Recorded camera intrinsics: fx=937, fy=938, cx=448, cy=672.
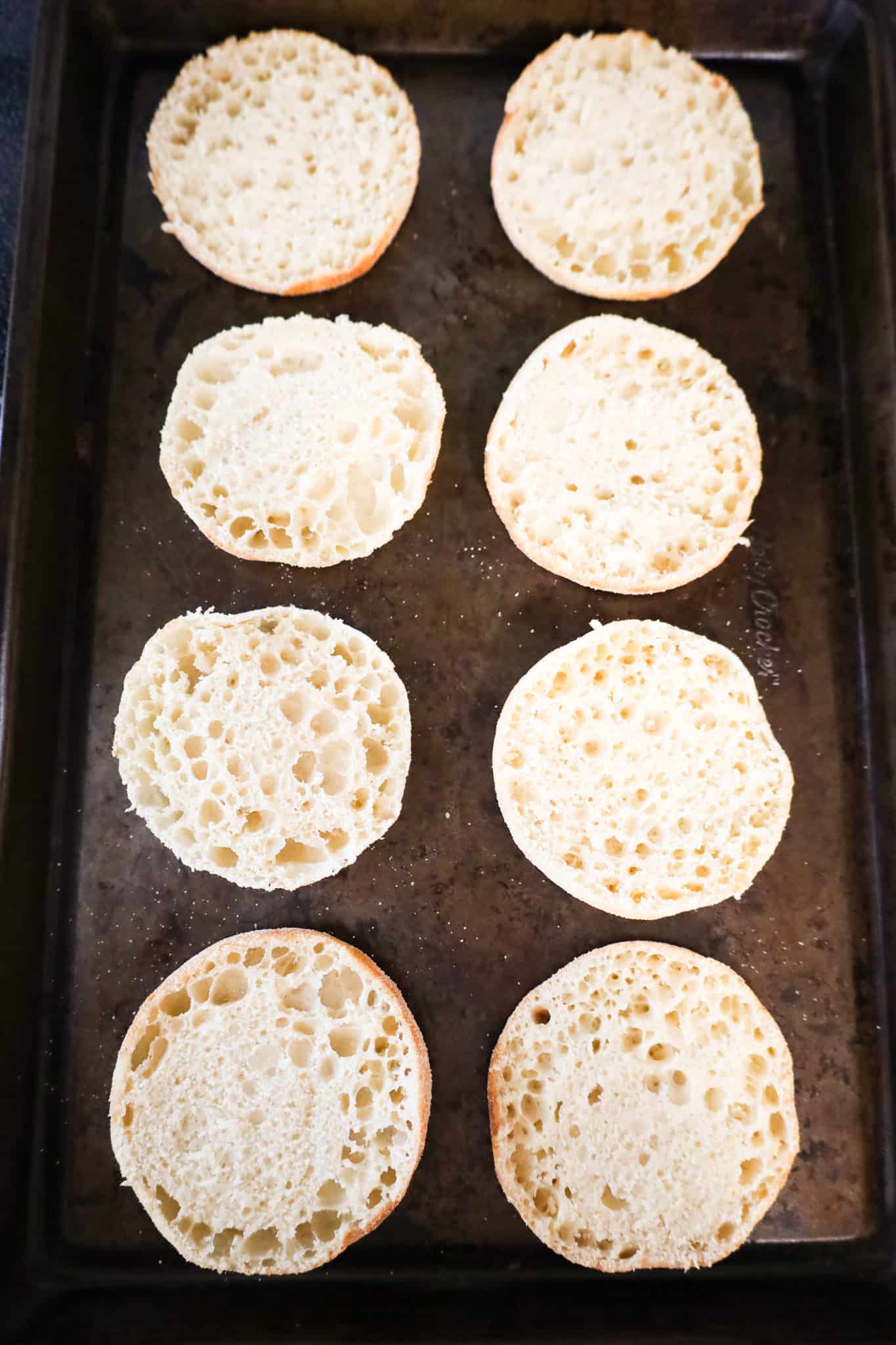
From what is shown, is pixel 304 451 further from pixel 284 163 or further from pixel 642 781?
pixel 642 781

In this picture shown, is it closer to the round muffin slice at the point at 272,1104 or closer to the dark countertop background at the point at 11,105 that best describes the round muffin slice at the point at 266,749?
the round muffin slice at the point at 272,1104

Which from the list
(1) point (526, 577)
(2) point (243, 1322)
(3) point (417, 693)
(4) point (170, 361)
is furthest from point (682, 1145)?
(4) point (170, 361)

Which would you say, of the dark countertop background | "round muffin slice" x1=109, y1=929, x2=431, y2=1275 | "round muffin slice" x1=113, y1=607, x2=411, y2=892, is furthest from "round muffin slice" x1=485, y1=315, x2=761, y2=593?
the dark countertop background

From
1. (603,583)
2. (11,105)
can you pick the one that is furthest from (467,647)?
(11,105)

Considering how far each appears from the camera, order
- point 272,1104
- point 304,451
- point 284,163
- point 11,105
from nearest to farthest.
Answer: point 272,1104, point 304,451, point 284,163, point 11,105

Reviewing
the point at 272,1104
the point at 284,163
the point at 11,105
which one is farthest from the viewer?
the point at 11,105

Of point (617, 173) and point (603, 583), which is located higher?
point (617, 173)
